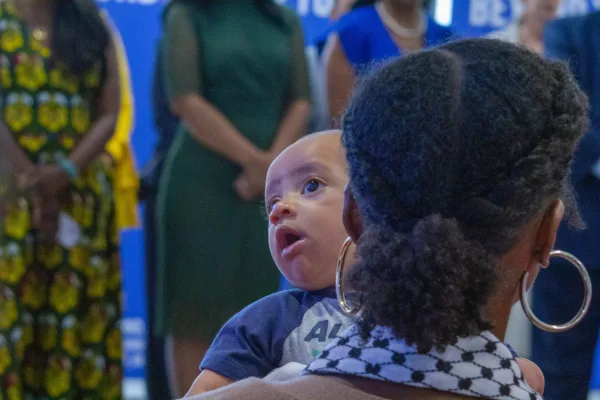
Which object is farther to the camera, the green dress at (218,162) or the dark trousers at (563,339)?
the green dress at (218,162)

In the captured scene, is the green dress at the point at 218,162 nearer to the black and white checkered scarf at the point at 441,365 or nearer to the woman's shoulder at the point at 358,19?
the woman's shoulder at the point at 358,19

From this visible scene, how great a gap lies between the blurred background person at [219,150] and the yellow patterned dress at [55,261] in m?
0.24

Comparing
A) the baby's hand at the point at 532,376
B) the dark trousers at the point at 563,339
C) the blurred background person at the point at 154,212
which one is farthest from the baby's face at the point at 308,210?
the blurred background person at the point at 154,212

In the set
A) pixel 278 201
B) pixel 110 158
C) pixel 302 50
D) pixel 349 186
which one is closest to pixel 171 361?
pixel 110 158

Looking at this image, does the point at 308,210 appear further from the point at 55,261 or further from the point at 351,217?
the point at 55,261

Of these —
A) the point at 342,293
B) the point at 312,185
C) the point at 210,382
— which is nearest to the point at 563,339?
the point at 312,185

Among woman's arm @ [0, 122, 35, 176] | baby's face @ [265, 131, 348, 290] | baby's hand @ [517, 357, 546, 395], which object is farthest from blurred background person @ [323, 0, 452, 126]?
baby's hand @ [517, 357, 546, 395]

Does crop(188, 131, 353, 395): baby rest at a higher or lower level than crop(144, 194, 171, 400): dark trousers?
higher

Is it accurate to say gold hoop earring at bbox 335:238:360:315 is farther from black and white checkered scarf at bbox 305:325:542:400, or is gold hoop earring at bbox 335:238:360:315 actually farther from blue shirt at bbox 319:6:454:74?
blue shirt at bbox 319:6:454:74

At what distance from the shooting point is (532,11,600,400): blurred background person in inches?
102

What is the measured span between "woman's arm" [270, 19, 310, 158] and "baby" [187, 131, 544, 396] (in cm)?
179

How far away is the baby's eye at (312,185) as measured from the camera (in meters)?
1.19

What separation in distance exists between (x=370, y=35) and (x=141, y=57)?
99 centimetres

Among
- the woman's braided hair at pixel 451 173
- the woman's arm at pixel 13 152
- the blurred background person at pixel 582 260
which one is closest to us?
the woman's braided hair at pixel 451 173
